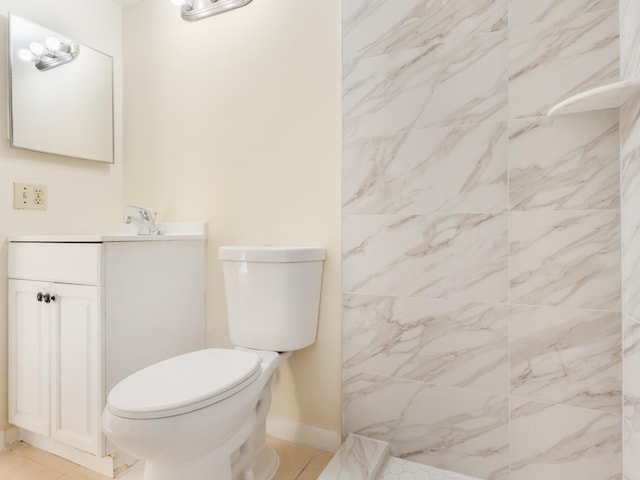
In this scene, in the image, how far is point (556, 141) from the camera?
1.14 meters

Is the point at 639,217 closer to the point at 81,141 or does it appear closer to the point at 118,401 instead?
the point at 118,401

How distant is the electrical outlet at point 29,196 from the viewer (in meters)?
1.50

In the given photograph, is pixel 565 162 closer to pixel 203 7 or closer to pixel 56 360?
pixel 203 7

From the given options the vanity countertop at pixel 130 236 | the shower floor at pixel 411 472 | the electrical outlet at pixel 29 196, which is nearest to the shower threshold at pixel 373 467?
the shower floor at pixel 411 472

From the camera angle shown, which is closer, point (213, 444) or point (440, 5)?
point (213, 444)

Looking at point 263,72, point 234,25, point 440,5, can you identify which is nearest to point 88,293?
point 263,72

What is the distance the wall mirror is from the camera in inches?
59.8

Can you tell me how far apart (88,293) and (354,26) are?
1392 millimetres

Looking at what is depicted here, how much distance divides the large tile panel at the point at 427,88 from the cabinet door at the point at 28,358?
4.56ft

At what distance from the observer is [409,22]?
131 cm

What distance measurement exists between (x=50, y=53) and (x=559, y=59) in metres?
2.05

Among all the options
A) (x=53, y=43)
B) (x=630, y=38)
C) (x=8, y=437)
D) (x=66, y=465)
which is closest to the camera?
(x=630, y=38)

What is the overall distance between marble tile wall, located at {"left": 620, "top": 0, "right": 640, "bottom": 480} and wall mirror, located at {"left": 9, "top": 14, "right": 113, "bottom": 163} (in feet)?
6.98

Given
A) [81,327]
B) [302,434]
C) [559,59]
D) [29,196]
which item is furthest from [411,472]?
[29,196]
